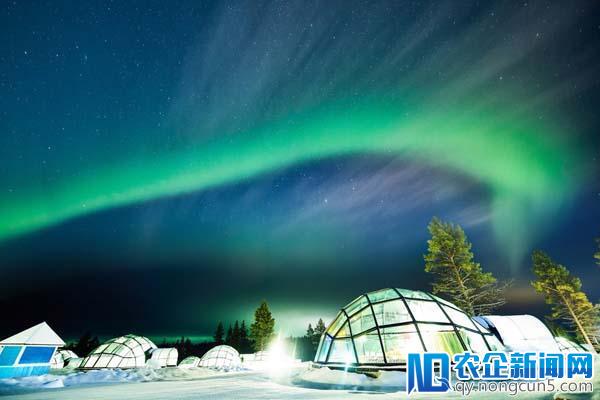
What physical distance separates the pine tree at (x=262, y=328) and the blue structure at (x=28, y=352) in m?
35.1

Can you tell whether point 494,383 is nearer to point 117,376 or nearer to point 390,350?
point 390,350

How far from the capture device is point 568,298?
2423cm

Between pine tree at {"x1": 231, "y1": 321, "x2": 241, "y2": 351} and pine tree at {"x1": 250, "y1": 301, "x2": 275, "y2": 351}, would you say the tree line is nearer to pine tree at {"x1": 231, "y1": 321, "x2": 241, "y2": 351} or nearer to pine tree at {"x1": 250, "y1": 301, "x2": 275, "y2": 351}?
pine tree at {"x1": 250, "y1": 301, "x2": 275, "y2": 351}

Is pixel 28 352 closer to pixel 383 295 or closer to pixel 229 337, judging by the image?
pixel 383 295

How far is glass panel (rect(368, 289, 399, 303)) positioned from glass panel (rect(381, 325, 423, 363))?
4.63 ft

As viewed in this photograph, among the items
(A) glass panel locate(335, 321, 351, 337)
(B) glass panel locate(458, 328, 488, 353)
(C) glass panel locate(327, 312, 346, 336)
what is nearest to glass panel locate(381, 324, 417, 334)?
(A) glass panel locate(335, 321, 351, 337)

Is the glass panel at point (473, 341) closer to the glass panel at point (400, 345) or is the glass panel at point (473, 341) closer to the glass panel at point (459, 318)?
the glass panel at point (459, 318)

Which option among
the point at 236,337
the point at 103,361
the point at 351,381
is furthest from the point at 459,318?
the point at 236,337

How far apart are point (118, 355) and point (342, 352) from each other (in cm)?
2713

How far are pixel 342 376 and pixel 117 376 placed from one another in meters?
10.8

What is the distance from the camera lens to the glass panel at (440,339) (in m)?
8.33

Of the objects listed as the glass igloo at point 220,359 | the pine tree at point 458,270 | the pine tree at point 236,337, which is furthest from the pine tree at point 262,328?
the pine tree at point 458,270

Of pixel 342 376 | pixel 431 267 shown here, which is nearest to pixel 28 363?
pixel 342 376

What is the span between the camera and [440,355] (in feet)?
15.9
